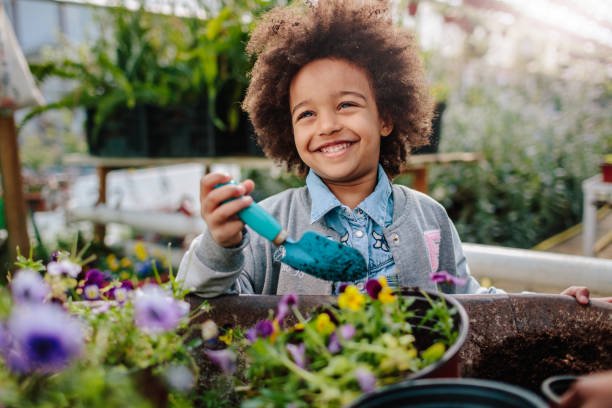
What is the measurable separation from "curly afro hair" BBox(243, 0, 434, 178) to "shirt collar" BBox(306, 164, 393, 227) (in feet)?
0.73

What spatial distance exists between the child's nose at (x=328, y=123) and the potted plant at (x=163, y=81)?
0.83 metres

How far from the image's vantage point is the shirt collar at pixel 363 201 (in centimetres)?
112

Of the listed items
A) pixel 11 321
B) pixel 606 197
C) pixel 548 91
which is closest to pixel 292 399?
pixel 11 321

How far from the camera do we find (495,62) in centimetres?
533

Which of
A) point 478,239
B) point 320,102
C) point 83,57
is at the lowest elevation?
point 478,239

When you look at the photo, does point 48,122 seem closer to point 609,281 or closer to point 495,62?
point 495,62

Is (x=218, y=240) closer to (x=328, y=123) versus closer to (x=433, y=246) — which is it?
(x=328, y=123)

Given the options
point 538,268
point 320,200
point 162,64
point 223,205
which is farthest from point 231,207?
point 162,64

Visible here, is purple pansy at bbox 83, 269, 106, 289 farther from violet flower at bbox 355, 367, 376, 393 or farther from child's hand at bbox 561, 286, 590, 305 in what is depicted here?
child's hand at bbox 561, 286, 590, 305

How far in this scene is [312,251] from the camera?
81 centimetres

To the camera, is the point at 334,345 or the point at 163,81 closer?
the point at 334,345

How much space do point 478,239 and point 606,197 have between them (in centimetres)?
75

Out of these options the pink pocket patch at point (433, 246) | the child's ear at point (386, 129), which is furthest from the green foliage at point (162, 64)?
the pink pocket patch at point (433, 246)

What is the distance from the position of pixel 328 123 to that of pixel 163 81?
1.14 metres
